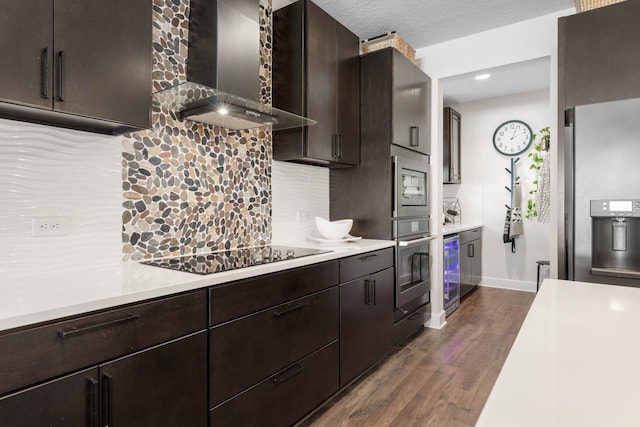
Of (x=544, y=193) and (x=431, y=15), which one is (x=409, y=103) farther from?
(x=544, y=193)

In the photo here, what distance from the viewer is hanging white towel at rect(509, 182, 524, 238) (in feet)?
15.7

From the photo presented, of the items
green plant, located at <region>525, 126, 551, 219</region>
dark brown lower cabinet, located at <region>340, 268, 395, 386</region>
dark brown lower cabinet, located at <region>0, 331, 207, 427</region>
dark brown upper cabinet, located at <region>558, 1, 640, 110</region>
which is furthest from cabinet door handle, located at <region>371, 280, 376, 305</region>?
green plant, located at <region>525, 126, 551, 219</region>

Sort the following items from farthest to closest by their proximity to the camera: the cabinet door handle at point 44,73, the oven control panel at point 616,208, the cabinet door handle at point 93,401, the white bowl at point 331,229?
the white bowl at point 331,229
the oven control panel at point 616,208
the cabinet door handle at point 44,73
the cabinet door handle at point 93,401

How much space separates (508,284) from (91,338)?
5157 millimetres

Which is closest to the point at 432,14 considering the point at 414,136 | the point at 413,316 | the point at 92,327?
the point at 414,136

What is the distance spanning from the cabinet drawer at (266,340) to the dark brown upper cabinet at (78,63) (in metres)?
0.96

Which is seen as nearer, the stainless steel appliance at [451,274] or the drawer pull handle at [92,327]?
the drawer pull handle at [92,327]

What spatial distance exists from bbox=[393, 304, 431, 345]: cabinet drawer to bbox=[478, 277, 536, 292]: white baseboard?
7.03 ft

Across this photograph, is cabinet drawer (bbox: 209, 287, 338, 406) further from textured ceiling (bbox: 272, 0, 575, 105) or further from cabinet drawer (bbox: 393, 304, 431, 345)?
textured ceiling (bbox: 272, 0, 575, 105)

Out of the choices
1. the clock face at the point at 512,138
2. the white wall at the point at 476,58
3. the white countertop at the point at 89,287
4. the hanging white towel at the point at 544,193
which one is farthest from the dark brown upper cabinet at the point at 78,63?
the clock face at the point at 512,138

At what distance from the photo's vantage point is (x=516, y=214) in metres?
4.84

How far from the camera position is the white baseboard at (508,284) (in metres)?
4.85

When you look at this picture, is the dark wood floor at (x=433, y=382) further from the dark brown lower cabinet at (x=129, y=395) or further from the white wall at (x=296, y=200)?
the white wall at (x=296, y=200)

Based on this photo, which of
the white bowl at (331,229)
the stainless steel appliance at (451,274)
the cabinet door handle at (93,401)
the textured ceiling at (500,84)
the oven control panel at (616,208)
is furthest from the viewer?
the textured ceiling at (500,84)
